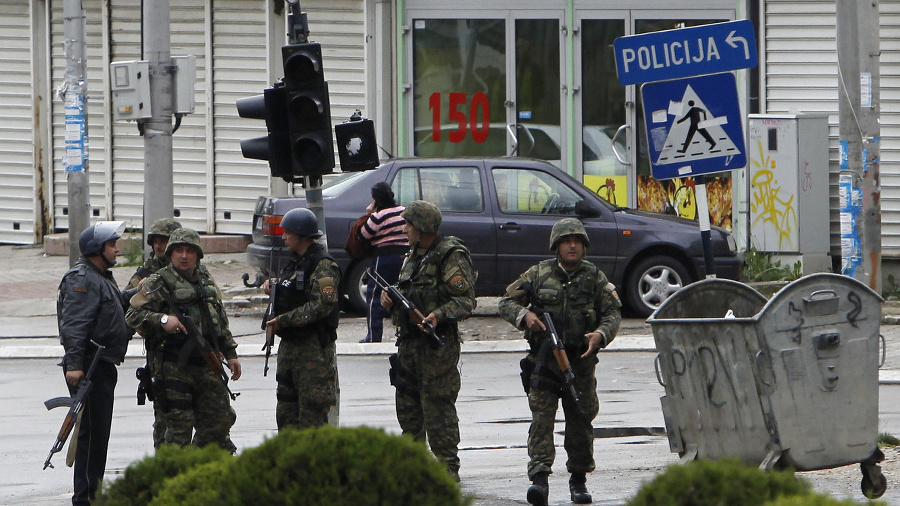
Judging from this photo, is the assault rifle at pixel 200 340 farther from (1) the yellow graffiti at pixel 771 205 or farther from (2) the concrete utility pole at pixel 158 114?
(1) the yellow graffiti at pixel 771 205

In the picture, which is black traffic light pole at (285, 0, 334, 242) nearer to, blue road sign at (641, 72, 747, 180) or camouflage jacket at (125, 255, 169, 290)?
camouflage jacket at (125, 255, 169, 290)

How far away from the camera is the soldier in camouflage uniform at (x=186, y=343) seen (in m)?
7.41

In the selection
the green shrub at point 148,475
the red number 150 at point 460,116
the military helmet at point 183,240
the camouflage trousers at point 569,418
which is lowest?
the camouflage trousers at point 569,418

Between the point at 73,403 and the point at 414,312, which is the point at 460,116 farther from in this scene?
the point at 73,403

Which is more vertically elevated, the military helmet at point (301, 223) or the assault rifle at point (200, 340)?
the military helmet at point (301, 223)

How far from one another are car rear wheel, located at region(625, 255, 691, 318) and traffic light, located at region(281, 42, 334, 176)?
6485 millimetres

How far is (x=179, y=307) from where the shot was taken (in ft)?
24.6

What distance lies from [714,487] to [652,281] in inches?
403

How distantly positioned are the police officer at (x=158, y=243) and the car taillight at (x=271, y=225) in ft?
15.2

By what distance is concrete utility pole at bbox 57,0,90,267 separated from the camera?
1455cm

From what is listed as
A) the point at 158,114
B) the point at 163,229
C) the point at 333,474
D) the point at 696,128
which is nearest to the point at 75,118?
the point at 158,114

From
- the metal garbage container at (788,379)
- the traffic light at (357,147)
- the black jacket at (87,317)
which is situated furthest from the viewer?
the traffic light at (357,147)

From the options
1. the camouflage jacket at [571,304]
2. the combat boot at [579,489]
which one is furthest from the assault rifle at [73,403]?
the combat boot at [579,489]

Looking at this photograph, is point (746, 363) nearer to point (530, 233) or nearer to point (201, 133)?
point (530, 233)
